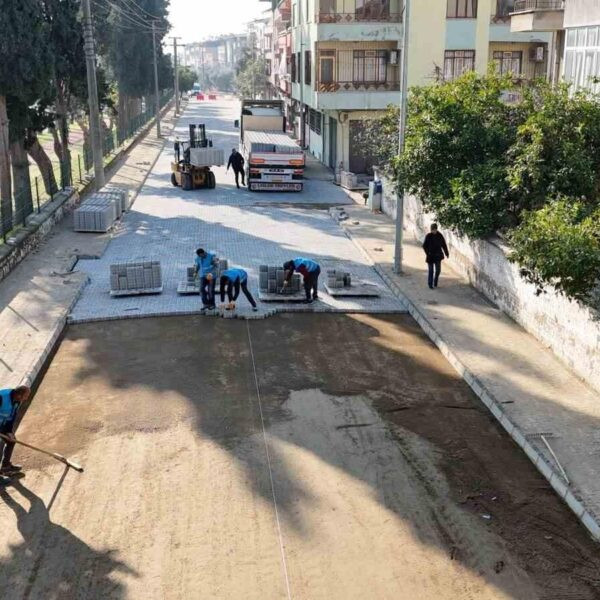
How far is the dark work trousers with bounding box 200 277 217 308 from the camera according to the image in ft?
47.7

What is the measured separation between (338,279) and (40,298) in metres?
6.17

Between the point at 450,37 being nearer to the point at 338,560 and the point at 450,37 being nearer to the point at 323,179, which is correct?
the point at 323,179

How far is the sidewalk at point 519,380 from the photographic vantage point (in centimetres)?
891

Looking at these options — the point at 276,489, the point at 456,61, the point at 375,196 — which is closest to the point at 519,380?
the point at 276,489

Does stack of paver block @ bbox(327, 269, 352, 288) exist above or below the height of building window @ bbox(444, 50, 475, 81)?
below

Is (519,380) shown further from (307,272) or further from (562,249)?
(307,272)

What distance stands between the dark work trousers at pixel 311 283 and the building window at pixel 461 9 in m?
20.8

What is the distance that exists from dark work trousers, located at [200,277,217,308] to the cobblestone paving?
274 millimetres

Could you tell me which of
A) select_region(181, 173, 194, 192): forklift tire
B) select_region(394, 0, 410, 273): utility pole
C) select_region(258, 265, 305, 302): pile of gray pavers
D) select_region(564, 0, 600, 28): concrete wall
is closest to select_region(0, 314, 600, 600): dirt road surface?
select_region(258, 265, 305, 302): pile of gray pavers

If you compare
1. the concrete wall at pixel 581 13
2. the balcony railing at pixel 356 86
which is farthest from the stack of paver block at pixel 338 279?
the balcony railing at pixel 356 86

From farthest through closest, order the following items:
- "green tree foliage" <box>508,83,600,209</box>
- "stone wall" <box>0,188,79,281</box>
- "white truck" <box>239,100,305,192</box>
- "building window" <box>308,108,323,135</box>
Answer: "building window" <box>308,108,323,135</box>, "white truck" <box>239,100,305,192</box>, "stone wall" <box>0,188,79,281</box>, "green tree foliage" <box>508,83,600,209</box>

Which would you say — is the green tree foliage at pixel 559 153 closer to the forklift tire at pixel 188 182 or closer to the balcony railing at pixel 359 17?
the forklift tire at pixel 188 182

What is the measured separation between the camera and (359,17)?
104 feet

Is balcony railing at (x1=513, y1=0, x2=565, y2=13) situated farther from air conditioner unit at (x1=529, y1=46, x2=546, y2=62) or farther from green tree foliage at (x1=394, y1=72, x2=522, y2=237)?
green tree foliage at (x1=394, y1=72, x2=522, y2=237)
